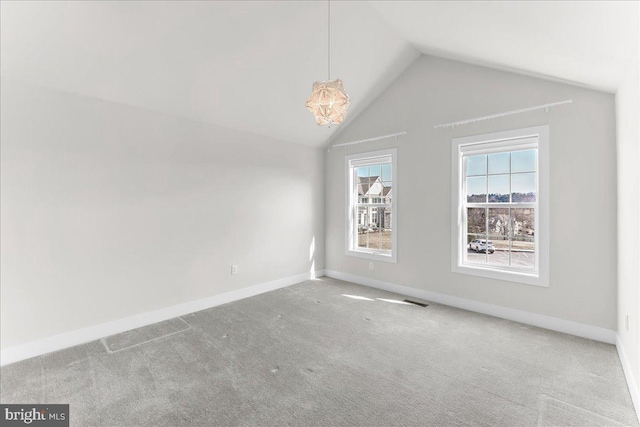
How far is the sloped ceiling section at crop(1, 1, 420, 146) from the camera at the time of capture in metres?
2.26

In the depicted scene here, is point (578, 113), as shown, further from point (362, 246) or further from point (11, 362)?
point (11, 362)

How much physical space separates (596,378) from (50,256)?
471 cm

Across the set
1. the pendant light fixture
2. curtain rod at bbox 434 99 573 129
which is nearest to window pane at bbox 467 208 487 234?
curtain rod at bbox 434 99 573 129

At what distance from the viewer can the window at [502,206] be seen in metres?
3.12

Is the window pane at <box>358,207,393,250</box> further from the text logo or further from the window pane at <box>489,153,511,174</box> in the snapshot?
the text logo

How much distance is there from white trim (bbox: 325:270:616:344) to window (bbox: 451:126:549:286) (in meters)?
0.38

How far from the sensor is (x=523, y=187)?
335 cm

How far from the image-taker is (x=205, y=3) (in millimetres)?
2402

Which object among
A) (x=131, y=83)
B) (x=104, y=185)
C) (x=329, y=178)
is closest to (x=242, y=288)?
(x=104, y=185)

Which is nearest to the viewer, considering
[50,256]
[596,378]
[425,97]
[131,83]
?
[596,378]

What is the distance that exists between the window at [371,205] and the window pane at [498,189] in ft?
4.17

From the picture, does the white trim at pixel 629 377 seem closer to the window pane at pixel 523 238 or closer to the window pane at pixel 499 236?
the window pane at pixel 523 238

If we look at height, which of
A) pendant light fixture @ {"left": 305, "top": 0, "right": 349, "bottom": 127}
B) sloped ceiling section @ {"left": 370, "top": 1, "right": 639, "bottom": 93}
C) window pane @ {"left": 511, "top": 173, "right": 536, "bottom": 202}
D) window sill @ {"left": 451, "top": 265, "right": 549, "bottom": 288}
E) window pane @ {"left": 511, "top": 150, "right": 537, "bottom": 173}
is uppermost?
sloped ceiling section @ {"left": 370, "top": 1, "right": 639, "bottom": 93}

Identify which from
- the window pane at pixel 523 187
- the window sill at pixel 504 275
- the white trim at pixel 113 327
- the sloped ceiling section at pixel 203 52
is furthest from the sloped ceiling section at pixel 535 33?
the white trim at pixel 113 327
